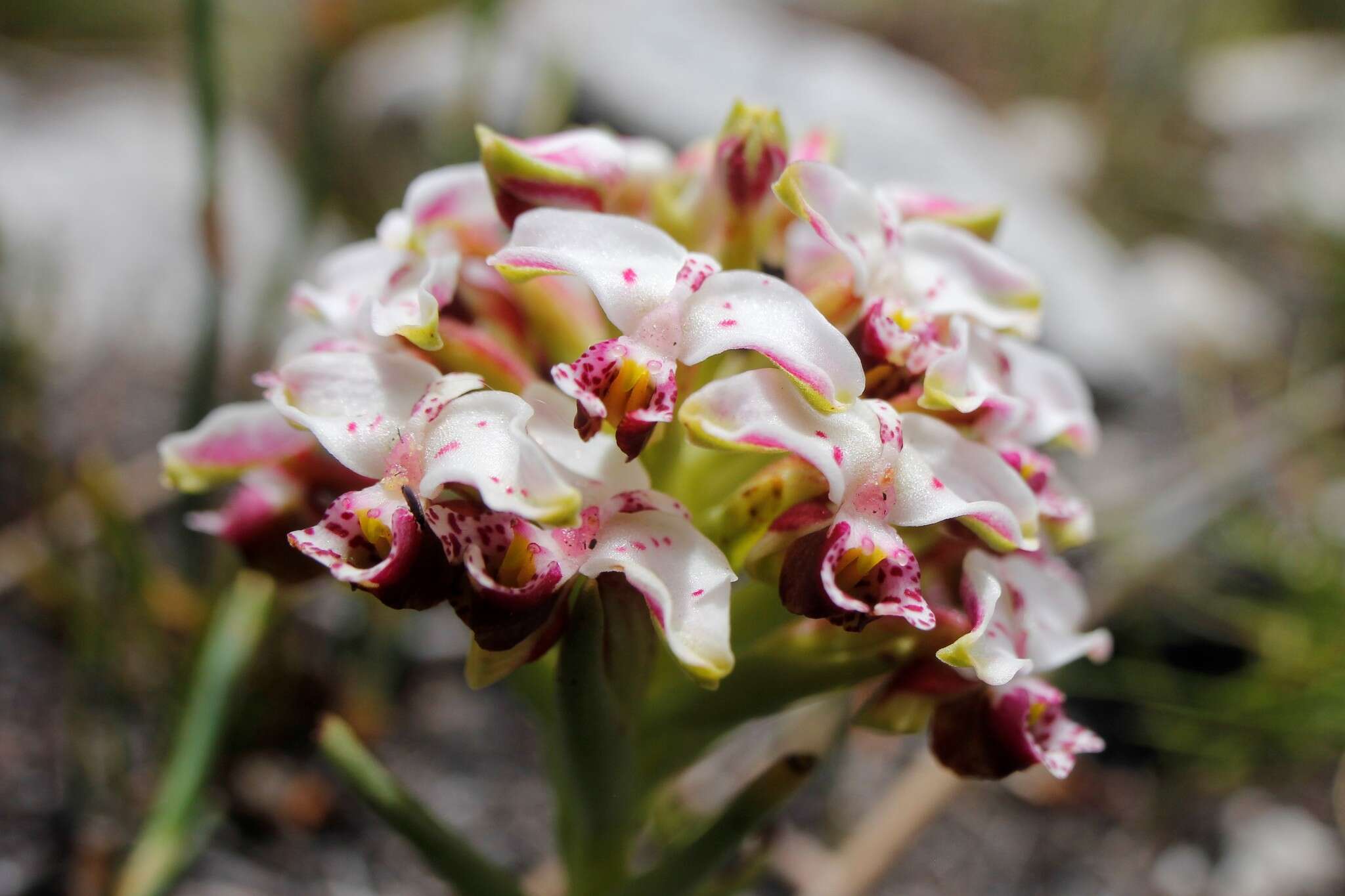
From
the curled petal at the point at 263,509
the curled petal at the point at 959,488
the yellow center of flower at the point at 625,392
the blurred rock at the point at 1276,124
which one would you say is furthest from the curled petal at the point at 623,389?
the blurred rock at the point at 1276,124

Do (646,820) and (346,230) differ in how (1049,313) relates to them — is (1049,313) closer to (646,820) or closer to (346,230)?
(346,230)

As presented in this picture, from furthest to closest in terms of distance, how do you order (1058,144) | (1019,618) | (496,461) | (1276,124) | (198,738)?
(1276,124)
(1058,144)
(198,738)
(1019,618)
(496,461)

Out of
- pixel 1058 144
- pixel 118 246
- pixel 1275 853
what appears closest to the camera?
pixel 1275 853

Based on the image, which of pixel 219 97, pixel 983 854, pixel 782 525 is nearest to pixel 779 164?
pixel 782 525

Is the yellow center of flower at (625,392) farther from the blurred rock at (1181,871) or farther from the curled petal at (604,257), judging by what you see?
the blurred rock at (1181,871)

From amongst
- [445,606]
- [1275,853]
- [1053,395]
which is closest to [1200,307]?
[1275,853]

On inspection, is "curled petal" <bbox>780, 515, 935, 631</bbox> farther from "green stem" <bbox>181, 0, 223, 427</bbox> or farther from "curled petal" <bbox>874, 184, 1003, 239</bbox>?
"green stem" <bbox>181, 0, 223, 427</bbox>

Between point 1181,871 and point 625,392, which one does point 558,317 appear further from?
point 1181,871
